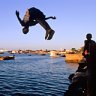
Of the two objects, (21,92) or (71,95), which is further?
(21,92)

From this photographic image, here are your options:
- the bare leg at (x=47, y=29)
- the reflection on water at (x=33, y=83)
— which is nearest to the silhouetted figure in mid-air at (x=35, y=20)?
the bare leg at (x=47, y=29)

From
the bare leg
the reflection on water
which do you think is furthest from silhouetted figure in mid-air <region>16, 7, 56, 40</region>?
the reflection on water

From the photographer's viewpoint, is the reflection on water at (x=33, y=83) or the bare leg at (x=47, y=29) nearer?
the bare leg at (x=47, y=29)

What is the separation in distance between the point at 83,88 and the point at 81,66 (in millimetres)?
2090

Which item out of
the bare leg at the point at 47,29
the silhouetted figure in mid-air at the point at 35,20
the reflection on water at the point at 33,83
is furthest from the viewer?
the reflection on water at the point at 33,83

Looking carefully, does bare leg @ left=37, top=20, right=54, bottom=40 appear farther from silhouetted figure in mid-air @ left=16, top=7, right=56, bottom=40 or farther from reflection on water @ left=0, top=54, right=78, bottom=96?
reflection on water @ left=0, top=54, right=78, bottom=96

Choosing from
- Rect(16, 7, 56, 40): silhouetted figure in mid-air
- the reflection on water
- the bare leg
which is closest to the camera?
Rect(16, 7, 56, 40): silhouetted figure in mid-air

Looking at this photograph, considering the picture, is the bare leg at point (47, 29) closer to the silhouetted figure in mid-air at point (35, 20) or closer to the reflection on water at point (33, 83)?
the silhouetted figure in mid-air at point (35, 20)

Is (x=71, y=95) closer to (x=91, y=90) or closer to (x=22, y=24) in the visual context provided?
(x=91, y=90)

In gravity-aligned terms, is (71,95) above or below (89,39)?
below

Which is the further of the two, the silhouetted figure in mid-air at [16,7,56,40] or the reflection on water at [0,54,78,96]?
the reflection on water at [0,54,78,96]

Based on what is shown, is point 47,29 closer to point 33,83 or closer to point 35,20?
point 35,20

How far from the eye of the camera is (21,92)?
34.4 metres

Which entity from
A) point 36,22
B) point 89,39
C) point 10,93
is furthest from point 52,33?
point 10,93
